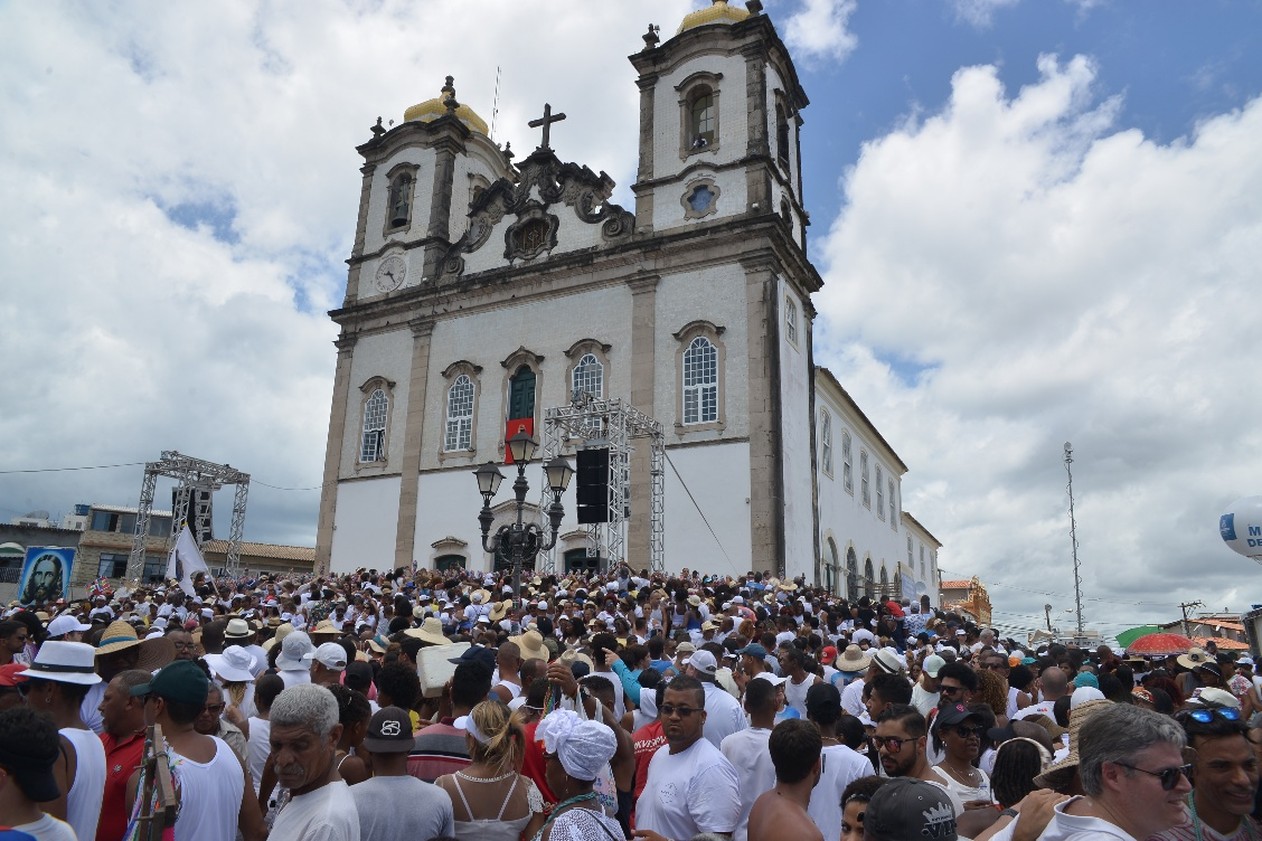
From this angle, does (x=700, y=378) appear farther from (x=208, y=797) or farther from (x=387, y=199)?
(x=208, y=797)

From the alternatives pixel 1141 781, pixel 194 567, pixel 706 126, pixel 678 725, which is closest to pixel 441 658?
pixel 678 725

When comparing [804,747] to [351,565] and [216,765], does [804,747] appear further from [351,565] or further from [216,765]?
[351,565]

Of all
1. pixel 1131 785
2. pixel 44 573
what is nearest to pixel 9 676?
pixel 1131 785

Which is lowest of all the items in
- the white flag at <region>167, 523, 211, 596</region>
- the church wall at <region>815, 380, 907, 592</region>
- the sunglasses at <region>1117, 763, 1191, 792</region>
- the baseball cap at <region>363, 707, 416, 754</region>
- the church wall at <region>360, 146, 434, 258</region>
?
the baseball cap at <region>363, 707, 416, 754</region>

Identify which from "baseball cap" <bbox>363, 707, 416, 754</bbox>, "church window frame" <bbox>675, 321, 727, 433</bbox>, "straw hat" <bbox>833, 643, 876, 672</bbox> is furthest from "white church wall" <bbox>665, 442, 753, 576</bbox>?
"baseball cap" <bbox>363, 707, 416, 754</bbox>

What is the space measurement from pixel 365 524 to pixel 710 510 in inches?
516

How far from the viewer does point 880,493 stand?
39438 millimetres

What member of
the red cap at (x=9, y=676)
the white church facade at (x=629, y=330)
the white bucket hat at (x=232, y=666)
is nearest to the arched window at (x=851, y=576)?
the white church facade at (x=629, y=330)

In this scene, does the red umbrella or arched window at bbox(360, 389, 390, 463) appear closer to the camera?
the red umbrella

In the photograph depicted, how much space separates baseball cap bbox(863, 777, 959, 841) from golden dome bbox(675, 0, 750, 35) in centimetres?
2957

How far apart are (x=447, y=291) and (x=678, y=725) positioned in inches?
1093

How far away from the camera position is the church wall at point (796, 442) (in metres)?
24.5

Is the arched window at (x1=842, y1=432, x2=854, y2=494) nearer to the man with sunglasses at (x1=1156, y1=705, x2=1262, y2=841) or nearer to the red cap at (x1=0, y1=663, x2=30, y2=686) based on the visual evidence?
the man with sunglasses at (x1=1156, y1=705, x2=1262, y2=841)

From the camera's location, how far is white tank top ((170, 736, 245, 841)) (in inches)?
132
